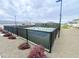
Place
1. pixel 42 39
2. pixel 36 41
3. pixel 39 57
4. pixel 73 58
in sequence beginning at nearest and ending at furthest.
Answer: pixel 39 57 → pixel 73 58 → pixel 42 39 → pixel 36 41

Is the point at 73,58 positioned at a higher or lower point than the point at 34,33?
lower

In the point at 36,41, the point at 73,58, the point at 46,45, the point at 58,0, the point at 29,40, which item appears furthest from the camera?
the point at 58,0

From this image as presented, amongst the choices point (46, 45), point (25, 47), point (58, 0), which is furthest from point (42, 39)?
point (58, 0)

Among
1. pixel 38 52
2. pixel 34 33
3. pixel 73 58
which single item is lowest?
pixel 73 58

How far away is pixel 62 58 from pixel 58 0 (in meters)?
9.11

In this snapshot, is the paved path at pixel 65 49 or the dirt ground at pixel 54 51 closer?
the dirt ground at pixel 54 51

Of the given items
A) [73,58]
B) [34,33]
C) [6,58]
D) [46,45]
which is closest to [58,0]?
[34,33]

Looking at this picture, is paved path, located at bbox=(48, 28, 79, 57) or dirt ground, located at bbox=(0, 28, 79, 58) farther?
paved path, located at bbox=(48, 28, 79, 57)

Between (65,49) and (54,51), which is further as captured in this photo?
(65,49)

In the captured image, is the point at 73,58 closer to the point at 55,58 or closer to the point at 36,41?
the point at 55,58

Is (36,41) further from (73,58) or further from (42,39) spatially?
(73,58)

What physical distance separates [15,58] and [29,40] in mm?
→ 3976

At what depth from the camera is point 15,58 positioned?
4449 millimetres

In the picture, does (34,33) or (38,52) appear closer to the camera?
(38,52)
